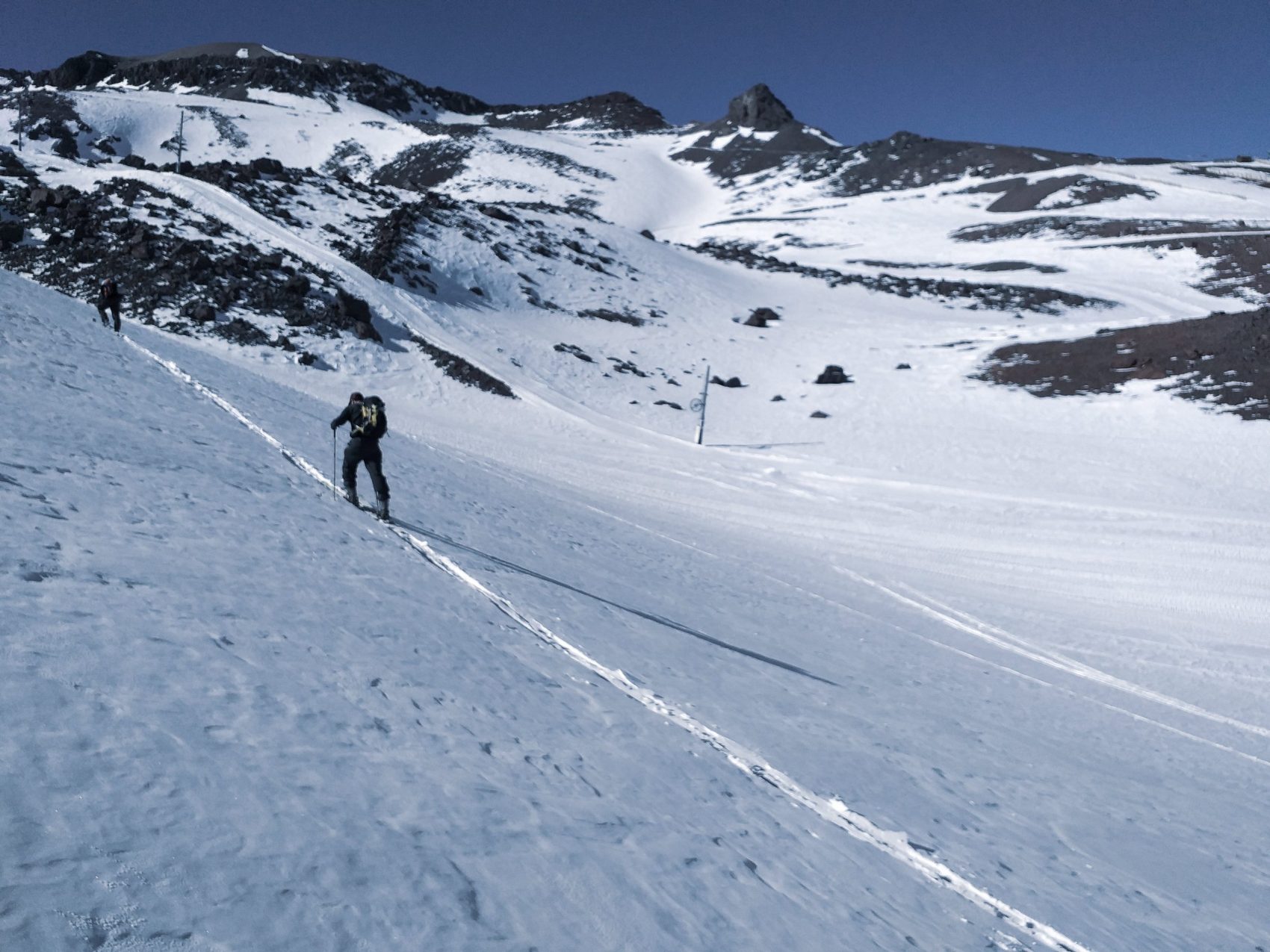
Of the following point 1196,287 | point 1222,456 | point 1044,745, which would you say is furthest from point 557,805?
point 1196,287

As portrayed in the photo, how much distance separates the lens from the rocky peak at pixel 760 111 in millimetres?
155875

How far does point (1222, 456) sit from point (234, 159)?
110254 millimetres

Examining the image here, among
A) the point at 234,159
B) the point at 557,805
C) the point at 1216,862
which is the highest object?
the point at 234,159

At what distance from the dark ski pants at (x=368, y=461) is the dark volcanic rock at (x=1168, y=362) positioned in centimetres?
2914

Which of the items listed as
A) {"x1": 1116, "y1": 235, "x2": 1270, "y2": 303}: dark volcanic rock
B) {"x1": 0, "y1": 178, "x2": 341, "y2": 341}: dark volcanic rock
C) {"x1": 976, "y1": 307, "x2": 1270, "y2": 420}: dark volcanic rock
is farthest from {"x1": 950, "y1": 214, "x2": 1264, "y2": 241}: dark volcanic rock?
{"x1": 0, "y1": 178, "x2": 341, "y2": 341}: dark volcanic rock

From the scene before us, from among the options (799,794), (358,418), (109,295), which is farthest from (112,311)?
(799,794)

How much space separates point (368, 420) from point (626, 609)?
13.4 ft

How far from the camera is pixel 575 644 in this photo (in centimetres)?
762

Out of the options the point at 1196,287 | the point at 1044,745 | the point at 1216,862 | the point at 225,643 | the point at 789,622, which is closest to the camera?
the point at 225,643

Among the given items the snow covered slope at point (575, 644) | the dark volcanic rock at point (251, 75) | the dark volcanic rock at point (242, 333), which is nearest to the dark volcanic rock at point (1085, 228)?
the snow covered slope at point (575, 644)

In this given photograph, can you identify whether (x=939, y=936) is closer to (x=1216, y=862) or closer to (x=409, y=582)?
(x=1216, y=862)

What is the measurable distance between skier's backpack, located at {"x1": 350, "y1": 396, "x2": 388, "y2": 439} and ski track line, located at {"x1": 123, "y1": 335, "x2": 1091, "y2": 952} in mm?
2089

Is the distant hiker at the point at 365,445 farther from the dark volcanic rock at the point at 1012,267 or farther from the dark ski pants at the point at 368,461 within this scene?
the dark volcanic rock at the point at 1012,267

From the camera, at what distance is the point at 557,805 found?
450cm
